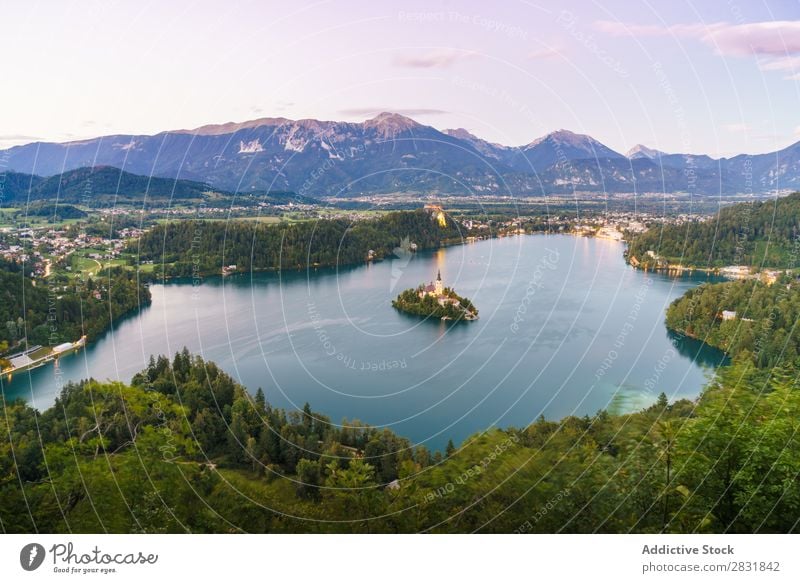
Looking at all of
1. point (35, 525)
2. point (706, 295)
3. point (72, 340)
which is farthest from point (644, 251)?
point (35, 525)

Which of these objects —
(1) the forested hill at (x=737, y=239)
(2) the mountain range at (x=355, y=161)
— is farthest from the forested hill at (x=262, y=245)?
(1) the forested hill at (x=737, y=239)

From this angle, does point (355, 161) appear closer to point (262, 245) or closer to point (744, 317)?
point (262, 245)

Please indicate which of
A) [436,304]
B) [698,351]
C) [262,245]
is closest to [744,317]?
[698,351]

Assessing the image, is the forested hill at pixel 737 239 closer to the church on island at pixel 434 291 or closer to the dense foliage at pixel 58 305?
the church on island at pixel 434 291

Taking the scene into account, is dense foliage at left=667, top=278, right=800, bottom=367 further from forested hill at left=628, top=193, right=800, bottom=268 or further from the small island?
the small island

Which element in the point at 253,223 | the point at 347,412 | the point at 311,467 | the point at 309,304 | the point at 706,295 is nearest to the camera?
the point at 311,467

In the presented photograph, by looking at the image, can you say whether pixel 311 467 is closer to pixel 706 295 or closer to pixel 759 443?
pixel 759 443
